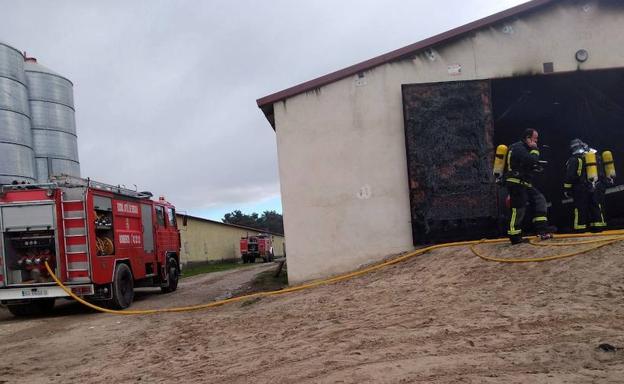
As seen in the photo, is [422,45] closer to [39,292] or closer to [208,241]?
[39,292]

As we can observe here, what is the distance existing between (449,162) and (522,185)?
2.78 metres

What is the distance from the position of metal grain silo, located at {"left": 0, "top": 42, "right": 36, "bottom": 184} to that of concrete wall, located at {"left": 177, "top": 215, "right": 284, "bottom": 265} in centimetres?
1928

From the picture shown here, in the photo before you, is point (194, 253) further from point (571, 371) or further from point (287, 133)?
point (571, 371)

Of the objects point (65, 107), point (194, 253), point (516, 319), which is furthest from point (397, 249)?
point (194, 253)

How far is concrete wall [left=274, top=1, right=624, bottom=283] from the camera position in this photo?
10867mm

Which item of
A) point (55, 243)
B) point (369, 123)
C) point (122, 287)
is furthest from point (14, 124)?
point (369, 123)

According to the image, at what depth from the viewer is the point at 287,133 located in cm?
1109

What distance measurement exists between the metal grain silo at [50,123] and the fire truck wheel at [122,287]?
13.8ft

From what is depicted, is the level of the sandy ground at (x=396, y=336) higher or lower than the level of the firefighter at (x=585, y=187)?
lower

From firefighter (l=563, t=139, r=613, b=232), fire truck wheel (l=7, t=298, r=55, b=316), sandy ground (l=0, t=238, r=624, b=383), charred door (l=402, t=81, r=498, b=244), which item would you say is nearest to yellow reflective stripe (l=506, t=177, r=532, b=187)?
sandy ground (l=0, t=238, r=624, b=383)

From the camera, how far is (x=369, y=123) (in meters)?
11.0

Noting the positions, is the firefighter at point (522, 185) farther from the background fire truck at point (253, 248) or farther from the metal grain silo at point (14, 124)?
the background fire truck at point (253, 248)

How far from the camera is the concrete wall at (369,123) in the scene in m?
10.9

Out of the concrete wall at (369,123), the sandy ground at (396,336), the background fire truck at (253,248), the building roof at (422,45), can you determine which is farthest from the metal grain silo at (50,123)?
the background fire truck at (253,248)
